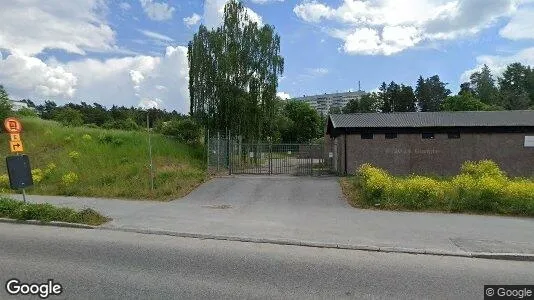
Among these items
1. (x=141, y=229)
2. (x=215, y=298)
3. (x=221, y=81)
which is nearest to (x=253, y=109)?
(x=221, y=81)

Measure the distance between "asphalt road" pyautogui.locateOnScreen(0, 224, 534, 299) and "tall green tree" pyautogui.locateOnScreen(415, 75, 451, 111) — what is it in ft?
302

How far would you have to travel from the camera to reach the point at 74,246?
23.9 feet

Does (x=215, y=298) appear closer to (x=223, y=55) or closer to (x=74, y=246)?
(x=74, y=246)

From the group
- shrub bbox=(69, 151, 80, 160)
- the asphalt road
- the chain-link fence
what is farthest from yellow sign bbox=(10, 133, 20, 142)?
the chain-link fence

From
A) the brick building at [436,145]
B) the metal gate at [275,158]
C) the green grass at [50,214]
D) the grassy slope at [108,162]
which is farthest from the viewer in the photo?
the metal gate at [275,158]

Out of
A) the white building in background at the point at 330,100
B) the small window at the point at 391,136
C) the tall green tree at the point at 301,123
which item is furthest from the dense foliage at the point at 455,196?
the white building in background at the point at 330,100

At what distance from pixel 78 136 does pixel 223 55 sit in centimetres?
1102

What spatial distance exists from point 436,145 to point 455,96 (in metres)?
59.1

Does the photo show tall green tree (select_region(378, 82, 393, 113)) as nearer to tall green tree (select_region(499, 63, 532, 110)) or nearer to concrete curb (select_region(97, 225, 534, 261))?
tall green tree (select_region(499, 63, 532, 110))

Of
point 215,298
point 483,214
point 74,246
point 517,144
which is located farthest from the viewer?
point 517,144

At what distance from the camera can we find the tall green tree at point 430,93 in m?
91.9

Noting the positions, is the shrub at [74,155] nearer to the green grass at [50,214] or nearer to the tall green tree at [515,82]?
the green grass at [50,214]

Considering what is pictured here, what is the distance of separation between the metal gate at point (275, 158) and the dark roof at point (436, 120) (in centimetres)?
245

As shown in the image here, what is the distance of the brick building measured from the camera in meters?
20.5
